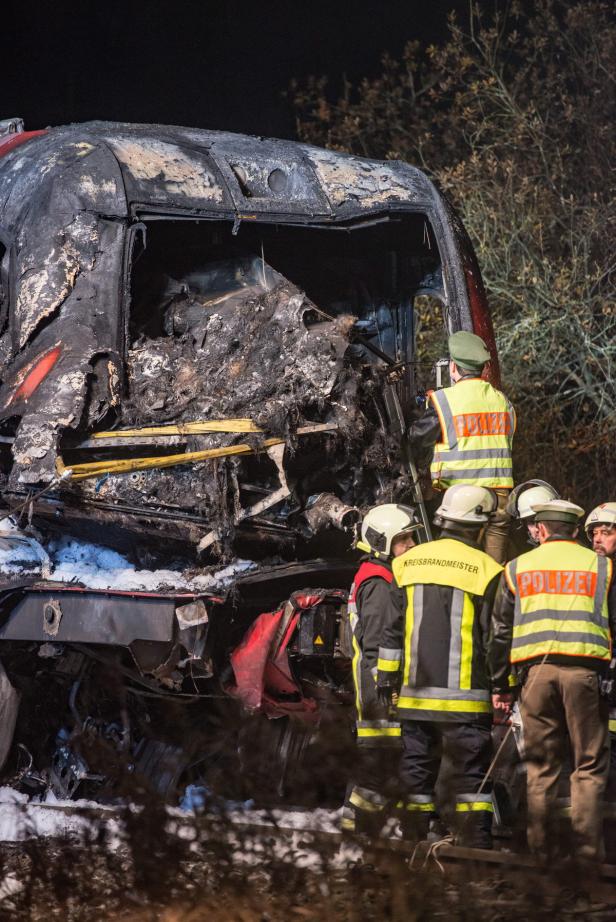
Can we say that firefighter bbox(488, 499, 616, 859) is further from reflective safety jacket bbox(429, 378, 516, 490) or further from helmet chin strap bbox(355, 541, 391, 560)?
reflective safety jacket bbox(429, 378, 516, 490)

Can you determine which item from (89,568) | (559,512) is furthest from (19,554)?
(559,512)

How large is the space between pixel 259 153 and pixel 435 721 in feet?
11.5

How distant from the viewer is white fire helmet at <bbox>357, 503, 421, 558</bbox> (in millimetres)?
5312

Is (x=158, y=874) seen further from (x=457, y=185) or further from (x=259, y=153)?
(x=457, y=185)

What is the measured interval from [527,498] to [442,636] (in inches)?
48.1

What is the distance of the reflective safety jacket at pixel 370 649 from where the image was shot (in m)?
5.14

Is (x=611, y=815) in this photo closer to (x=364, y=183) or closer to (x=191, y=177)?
(x=364, y=183)

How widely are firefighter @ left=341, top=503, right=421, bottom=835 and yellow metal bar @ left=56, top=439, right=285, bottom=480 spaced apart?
66 centimetres

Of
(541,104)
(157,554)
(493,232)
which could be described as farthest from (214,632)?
(541,104)

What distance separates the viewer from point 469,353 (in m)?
6.13

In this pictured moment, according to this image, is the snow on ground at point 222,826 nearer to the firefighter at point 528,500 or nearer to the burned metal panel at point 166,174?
the firefighter at point 528,500

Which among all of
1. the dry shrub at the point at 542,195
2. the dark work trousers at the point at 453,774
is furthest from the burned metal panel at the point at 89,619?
the dry shrub at the point at 542,195

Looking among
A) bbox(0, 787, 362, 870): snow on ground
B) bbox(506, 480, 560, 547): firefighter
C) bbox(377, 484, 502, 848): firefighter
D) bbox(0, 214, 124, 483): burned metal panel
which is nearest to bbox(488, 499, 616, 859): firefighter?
bbox(377, 484, 502, 848): firefighter

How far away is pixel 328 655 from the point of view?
563 cm
